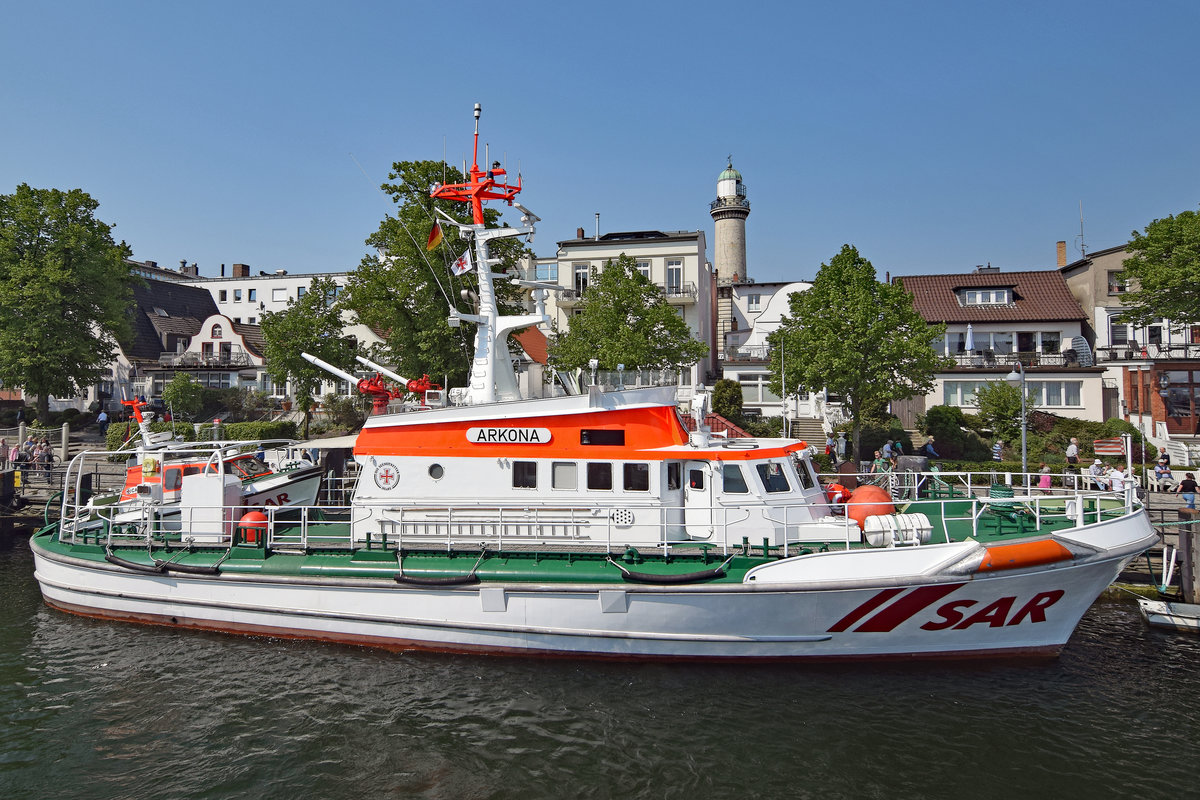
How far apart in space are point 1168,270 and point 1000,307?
7.82 metres

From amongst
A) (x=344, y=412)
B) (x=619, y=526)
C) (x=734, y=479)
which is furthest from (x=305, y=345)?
(x=734, y=479)

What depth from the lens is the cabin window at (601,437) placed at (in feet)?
38.4

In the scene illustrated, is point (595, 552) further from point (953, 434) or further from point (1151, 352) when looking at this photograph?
point (1151, 352)

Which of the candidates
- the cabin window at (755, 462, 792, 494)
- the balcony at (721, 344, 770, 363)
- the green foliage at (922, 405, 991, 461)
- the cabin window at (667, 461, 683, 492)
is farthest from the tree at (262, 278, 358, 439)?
the green foliage at (922, 405, 991, 461)

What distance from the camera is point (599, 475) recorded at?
1174 cm

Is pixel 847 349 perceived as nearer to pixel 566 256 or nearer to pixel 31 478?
pixel 566 256

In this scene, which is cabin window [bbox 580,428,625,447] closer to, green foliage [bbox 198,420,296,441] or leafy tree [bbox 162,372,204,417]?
green foliage [bbox 198,420,296,441]

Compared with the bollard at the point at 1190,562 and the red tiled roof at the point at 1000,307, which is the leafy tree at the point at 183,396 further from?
the bollard at the point at 1190,562

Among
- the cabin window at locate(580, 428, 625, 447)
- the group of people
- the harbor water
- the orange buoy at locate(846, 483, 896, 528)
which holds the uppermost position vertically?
the cabin window at locate(580, 428, 625, 447)

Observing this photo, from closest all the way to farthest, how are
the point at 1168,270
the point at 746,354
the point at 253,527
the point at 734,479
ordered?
the point at 734,479, the point at 253,527, the point at 1168,270, the point at 746,354

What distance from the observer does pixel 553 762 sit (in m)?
8.20

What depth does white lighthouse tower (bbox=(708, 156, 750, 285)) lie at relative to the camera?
51.9 meters

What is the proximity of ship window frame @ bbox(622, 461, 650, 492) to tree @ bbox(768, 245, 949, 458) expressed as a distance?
15.0 metres

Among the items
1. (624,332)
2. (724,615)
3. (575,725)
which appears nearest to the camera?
(575,725)
